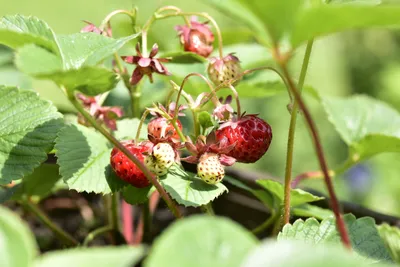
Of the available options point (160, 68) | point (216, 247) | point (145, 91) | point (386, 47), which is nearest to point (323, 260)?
point (216, 247)

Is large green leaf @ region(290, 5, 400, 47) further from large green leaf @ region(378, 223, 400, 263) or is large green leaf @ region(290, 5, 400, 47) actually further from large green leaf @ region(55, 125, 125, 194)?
large green leaf @ region(55, 125, 125, 194)

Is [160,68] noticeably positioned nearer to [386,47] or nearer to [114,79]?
[114,79]

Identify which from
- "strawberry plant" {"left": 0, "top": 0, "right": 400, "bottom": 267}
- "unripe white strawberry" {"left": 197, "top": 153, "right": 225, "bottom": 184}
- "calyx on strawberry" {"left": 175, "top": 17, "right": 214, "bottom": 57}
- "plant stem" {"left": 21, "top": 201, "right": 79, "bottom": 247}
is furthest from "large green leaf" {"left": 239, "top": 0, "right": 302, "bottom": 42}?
"plant stem" {"left": 21, "top": 201, "right": 79, "bottom": 247}

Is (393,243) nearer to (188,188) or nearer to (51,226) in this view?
(188,188)

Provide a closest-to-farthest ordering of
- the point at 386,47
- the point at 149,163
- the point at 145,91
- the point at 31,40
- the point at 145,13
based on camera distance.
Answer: the point at 31,40 < the point at 149,163 < the point at 145,91 < the point at 145,13 < the point at 386,47

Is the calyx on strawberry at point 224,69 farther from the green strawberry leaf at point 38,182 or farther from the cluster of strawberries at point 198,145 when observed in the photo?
the green strawberry leaf at point 38,182

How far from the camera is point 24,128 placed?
63cm

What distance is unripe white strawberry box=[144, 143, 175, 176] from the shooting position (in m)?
0.57

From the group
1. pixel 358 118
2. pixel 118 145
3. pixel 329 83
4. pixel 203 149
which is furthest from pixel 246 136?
pixel 329 83

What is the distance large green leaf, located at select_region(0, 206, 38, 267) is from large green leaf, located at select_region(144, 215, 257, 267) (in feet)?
0.16

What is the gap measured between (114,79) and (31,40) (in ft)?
0.22

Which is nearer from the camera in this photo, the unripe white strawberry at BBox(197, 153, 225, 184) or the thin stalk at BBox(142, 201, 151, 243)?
the unripe white strawberry at BBox(197, 153, 225, 184)

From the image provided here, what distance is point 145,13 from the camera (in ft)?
6.78

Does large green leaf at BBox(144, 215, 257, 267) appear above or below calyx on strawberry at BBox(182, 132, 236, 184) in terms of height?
above
